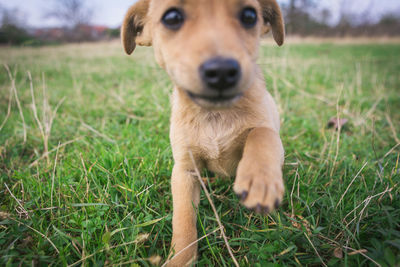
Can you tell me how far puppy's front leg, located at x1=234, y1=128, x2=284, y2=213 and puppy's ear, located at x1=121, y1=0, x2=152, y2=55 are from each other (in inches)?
66.4

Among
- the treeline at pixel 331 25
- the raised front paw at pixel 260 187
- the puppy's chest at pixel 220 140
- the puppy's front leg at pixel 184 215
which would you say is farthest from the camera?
the treeline at pixel 331 25

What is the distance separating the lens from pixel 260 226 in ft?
6.72

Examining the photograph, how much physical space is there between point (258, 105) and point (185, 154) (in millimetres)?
829

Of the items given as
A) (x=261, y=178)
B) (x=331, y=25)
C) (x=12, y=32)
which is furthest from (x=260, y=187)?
(x=331, y=25)

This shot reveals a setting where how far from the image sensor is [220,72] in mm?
1406

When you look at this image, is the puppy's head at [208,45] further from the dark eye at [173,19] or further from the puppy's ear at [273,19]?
the puppy's ear at [273,19]

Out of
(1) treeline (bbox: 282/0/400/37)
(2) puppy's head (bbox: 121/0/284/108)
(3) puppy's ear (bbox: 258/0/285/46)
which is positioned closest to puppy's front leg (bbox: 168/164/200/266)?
(2) puppy's head (bbox: 121/0/284/108)

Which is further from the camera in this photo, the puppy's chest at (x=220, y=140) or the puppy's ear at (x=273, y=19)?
the puppy's ear at (x=273, y=19)

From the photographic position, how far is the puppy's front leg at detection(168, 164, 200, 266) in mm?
1782

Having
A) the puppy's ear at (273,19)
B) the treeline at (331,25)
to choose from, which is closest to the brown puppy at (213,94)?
the puppy's ear at (273,19)

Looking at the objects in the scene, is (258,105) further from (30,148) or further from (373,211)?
(30,148)

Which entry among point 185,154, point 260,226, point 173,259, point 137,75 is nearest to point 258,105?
point 185,154

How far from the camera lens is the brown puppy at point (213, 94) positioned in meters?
1.44

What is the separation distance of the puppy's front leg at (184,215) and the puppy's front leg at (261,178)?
620 mm
